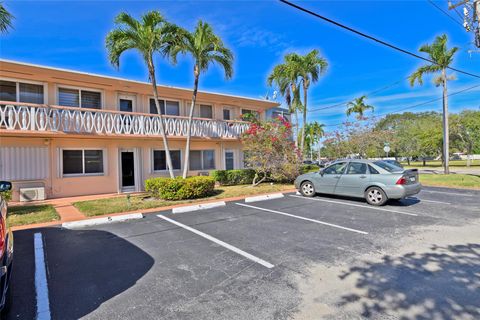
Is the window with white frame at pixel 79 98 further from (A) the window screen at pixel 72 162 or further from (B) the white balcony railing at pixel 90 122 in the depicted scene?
(A) the window screen at pixel 72 162

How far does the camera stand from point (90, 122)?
36.5 feet

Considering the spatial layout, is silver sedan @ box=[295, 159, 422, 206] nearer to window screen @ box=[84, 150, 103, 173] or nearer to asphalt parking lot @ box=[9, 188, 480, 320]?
asphalt parking lot @ box=[9, 188, 480, 320]

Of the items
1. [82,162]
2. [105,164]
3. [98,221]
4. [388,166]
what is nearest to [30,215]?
[98,221]

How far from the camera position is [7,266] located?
2615 mm

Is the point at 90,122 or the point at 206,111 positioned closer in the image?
the point at 90,122

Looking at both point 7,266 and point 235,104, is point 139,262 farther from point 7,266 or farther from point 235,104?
point 235,104

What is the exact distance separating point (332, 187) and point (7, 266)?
29.7 ft

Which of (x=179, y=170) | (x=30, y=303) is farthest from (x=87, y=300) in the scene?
(x=179, y=170)

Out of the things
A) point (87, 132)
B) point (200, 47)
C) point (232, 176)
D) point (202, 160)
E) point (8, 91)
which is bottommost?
point (232, 176)

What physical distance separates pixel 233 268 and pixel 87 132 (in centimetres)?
994

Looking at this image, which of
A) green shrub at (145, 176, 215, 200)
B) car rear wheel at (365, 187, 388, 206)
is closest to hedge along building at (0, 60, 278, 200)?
green shrub at (145, 176, 215, 200)

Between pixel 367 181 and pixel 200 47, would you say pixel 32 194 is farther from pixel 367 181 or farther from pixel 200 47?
pixel 367 181

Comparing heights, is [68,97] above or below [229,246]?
A: above

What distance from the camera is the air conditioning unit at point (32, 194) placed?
1019 cm
